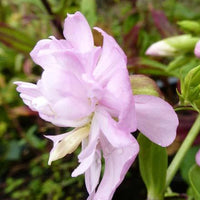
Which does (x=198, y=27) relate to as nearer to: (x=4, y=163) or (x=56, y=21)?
(x=56, y=21)

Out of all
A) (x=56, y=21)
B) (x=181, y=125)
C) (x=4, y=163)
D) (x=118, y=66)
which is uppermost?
(x=118, y=66)

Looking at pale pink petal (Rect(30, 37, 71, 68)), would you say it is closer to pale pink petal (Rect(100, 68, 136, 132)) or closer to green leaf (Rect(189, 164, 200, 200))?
pale pink petal (Rect(100, 68, 136, 132))

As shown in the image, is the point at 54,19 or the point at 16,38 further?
the point at 16,38

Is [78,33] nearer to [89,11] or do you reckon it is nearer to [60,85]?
[60,85]

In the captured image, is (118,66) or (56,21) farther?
(56,21)

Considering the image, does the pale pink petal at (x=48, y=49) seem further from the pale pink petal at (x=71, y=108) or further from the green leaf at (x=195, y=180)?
the green leaf at (x=195, y=180)

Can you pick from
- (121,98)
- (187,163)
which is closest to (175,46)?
(187,163)

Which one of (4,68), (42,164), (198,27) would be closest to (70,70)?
(198,27)
